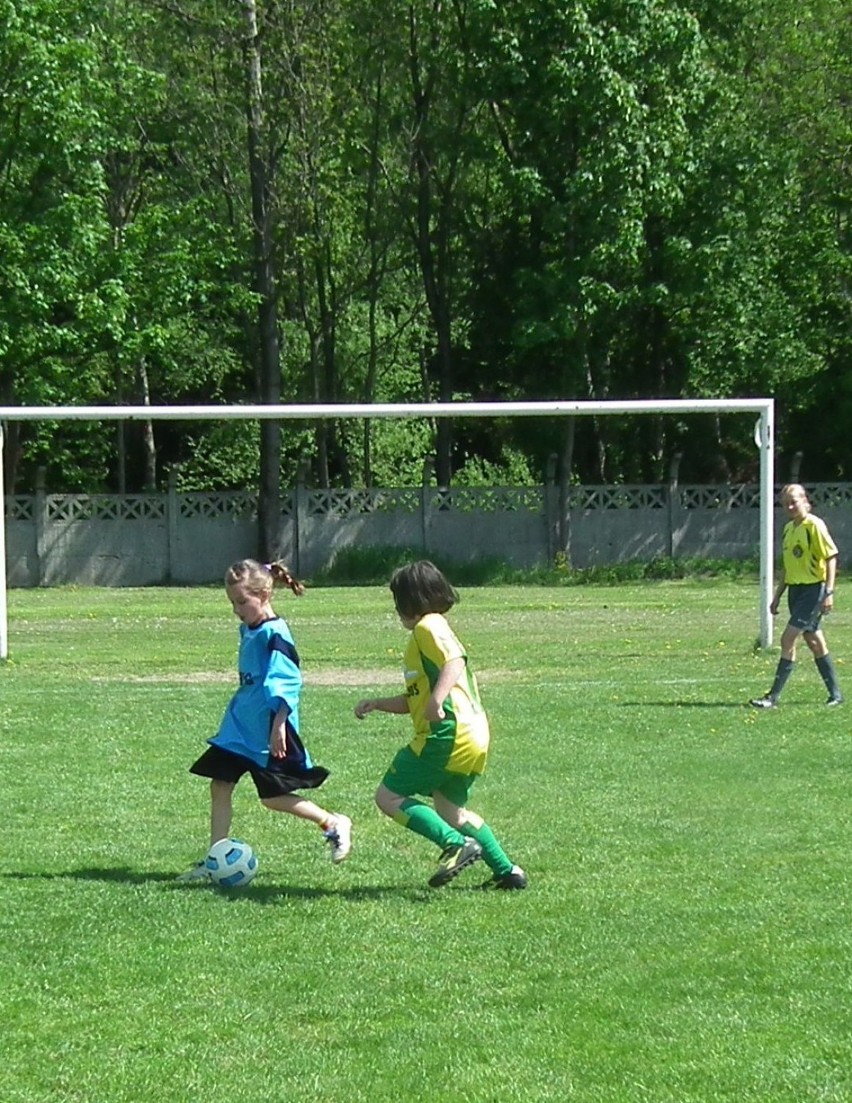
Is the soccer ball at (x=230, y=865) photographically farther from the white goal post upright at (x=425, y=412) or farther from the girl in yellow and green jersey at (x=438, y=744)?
the white goal post upright at (x=425, y=412)

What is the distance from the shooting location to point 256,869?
24.7 feet

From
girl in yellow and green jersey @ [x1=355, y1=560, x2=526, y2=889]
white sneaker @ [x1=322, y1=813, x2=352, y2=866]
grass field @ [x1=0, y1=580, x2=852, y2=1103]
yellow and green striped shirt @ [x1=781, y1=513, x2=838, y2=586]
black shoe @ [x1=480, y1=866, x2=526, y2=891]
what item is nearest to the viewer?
grass field @ [x1=0, y1=580, x2=852, y2=1103]

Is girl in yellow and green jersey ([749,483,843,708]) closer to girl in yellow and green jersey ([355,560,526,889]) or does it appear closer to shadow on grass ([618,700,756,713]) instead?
shadow on grass ([618,700,756,713])

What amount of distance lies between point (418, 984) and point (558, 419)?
32.0 m

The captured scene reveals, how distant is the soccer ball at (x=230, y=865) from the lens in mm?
7387

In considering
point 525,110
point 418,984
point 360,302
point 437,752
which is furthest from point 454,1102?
point 360,302

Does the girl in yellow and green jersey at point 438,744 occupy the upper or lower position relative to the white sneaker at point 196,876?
upper

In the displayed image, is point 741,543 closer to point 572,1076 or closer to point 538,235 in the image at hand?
point 538,235

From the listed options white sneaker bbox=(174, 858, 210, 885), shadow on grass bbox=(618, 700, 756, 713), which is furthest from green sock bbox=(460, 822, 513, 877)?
shadow on grass bbox=(618, 700, 756, 713)

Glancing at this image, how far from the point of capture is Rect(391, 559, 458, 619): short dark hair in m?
7.05

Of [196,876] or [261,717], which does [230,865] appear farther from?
[261,717]

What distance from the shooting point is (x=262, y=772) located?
24.4ft

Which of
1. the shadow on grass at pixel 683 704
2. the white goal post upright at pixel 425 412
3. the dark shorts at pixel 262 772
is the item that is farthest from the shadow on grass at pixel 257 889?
the white goal post upright at pixel 425 412

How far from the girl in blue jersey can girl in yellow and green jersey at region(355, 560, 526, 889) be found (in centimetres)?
40
